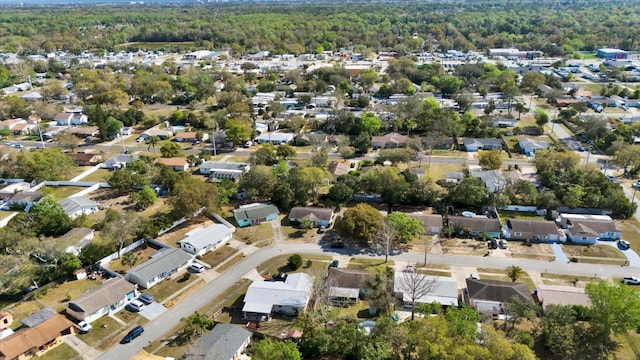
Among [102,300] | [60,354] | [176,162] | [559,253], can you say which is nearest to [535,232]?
[559,253]

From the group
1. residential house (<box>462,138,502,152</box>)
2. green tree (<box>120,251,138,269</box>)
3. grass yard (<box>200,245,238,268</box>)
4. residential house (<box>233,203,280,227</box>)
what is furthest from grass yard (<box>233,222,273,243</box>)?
residential house (<box>462,138,502,152</box>)

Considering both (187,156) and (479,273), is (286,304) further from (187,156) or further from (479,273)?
(187,156)

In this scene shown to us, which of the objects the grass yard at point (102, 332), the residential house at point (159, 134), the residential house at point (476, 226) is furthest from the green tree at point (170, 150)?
the residential house at point (476, 226)

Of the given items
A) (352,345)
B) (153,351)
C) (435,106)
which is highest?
(435,106)

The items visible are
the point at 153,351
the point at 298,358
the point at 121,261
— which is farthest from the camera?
the point at 121,261

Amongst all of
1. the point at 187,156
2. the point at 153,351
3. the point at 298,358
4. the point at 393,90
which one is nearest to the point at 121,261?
the point at 153,351

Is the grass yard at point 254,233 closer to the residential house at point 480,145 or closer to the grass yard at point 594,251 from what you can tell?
the grass yard at point 594,251

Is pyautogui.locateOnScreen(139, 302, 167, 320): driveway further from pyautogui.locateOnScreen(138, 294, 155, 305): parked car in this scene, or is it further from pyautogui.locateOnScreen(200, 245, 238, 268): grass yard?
pyautogui.locateOnScreen(200, 245, 238, 268): grass yard
